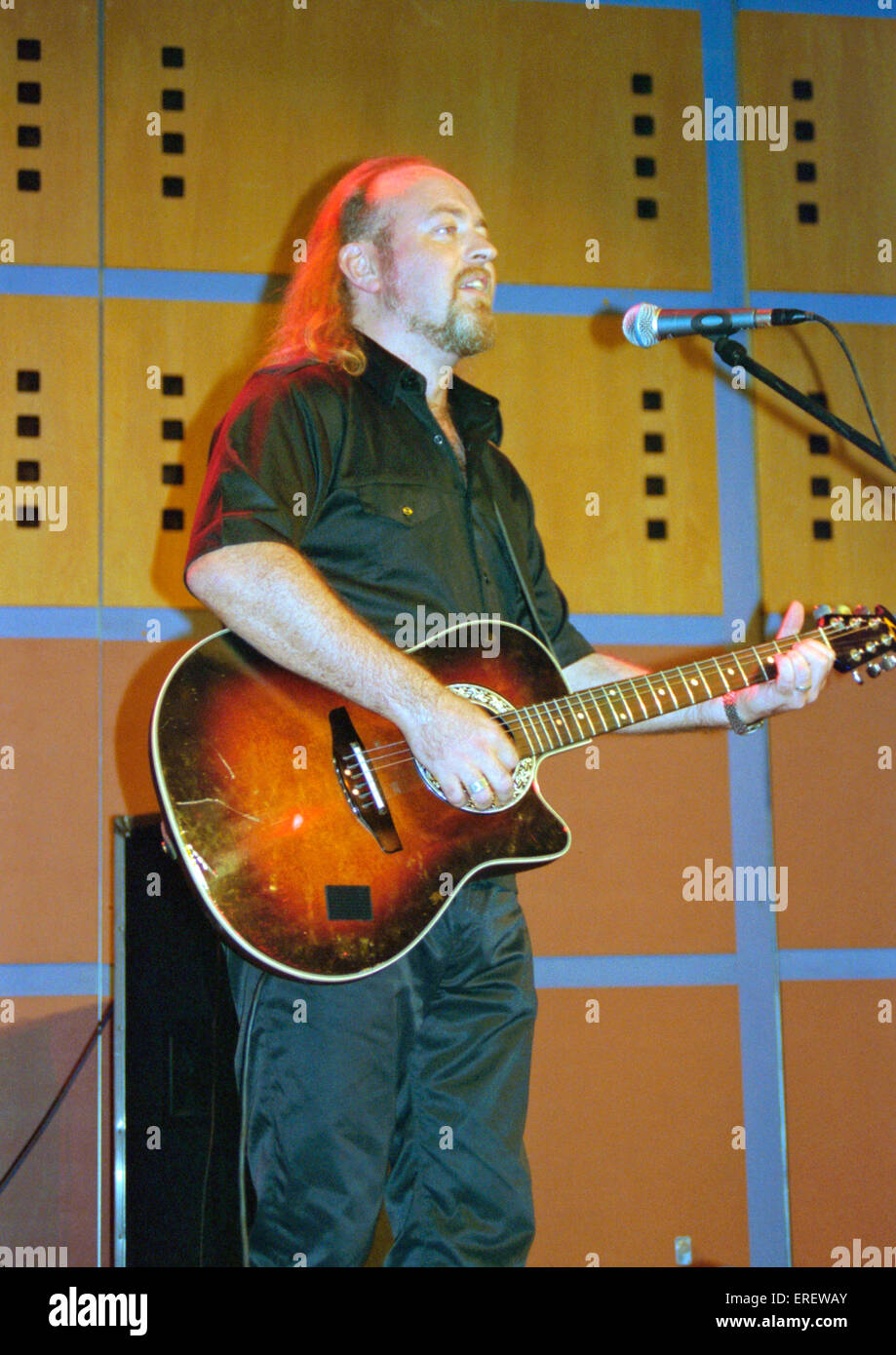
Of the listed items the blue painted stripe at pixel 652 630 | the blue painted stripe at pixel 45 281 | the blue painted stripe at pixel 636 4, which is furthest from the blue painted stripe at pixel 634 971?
the blue painted stripe at pixel 636 4

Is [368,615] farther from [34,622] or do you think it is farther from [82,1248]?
[82,1248]

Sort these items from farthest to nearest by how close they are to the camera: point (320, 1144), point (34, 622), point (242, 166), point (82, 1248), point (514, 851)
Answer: point (242, 166) < point (34, 622) < point (82, 1248) < point (514, 851) < point (320, 1144)

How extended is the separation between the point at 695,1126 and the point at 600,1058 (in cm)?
32

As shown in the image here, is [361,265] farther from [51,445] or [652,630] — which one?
[652,630]

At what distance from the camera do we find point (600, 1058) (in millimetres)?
3457

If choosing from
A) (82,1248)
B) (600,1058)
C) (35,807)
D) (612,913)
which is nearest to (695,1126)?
(600,1058)

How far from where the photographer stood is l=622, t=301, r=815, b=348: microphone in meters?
2.11

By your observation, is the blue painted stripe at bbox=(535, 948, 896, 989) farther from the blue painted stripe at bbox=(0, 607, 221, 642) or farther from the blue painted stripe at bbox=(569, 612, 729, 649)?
the blue painted stripe at bbox=(0, 607, 221, 642)

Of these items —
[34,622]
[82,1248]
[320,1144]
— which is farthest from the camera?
[34,622]

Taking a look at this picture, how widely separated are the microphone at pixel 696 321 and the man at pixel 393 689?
0.34m

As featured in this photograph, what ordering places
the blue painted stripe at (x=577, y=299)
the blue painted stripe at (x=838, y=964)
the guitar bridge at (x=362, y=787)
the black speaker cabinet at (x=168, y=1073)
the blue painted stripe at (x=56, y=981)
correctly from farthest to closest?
the blue painted stripe at (x=577, y=299) < the blue painted stripe at (x=838, y=964) < the blue painted stripe at (x=56, y=981) < the black speaker cabinet at (x=168, y=1073) < the guitar bridge at (x=362, y=787)

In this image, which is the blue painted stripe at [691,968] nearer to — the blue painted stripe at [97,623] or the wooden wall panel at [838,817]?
the wooden wall panel at [838,817]

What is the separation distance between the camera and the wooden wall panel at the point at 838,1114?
346cm

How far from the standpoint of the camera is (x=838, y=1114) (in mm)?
3527
